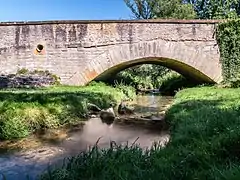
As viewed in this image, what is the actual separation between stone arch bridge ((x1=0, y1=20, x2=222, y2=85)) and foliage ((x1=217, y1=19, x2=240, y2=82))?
26 cm

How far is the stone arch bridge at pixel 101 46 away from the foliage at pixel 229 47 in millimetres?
262

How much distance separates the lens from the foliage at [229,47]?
15867 millimetres

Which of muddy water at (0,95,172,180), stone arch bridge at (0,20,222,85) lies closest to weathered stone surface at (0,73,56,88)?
stone arch bridge at (0,20,222,85)

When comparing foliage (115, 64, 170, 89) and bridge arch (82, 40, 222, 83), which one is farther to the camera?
foliage (115, 64, 170, 89)

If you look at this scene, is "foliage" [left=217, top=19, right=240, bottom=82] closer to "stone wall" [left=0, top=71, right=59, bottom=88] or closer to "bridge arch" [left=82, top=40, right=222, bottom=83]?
"bridge arch" [left=82, top=40, right=222, bottom=83]

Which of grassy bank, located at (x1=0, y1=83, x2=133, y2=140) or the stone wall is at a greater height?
the stone wall

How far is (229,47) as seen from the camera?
1596 cm

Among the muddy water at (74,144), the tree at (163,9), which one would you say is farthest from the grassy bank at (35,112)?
the tree at (163,9)

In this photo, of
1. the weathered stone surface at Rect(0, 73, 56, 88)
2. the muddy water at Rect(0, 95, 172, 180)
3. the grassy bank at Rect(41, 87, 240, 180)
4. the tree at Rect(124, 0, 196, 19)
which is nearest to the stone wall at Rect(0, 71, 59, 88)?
the weathered stone surface at Rect(0, 73, 56, 88)

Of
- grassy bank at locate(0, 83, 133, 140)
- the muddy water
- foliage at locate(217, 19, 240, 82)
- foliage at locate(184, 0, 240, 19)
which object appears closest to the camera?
the muddy water

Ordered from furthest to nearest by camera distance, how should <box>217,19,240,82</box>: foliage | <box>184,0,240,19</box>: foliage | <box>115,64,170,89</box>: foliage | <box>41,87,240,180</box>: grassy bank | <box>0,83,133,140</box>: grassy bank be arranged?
<box>184,0,240,19</box>: foliage
<box>115,64,170,89</box>: foliage
<box>217,19,240,82</box>: foliage
<box>0,83,133,140</box>: grassy bank
<box>41,87,240,180</box>: grassy bank

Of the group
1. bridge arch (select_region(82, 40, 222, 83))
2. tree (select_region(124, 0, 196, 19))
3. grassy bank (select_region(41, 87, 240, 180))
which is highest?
tree (select_region(124, 0, 196, 19))

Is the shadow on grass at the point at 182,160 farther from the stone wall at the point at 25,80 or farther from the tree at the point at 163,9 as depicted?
the tree at the point at 163,9

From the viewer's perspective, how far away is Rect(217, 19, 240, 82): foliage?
1587 centimetres
